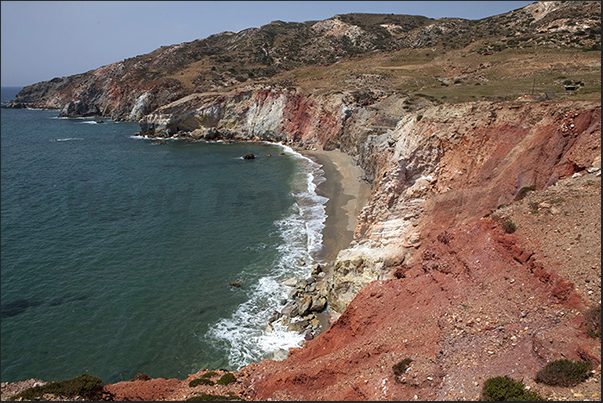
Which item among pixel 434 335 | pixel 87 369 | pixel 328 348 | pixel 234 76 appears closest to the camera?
pixel 434 335

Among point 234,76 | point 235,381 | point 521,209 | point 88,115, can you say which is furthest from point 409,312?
point 88,115

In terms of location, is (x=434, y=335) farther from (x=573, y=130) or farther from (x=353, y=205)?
(x=353, y=205)

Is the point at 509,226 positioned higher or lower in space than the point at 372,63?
lower

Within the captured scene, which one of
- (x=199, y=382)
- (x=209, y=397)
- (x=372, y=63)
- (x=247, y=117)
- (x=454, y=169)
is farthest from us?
(x=372, y=63)

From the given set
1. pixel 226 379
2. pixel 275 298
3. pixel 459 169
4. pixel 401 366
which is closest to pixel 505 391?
pixel 401 366

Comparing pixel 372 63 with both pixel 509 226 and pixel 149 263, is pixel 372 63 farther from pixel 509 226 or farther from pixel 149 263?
pixel 509 226

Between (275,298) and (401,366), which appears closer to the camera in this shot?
(401,366)

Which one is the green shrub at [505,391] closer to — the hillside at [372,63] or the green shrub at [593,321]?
the green shrub at [593,321]
